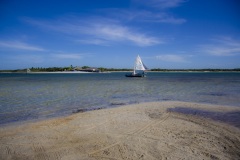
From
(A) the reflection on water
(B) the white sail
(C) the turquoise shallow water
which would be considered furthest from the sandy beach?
(B) the white sail

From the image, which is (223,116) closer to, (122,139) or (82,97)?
(122,139)

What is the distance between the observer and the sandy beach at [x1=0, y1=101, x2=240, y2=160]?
7500 mm

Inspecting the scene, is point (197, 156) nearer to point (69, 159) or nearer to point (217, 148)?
point (217, 148)

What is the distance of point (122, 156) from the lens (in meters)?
7.36

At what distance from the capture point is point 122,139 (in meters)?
9.03

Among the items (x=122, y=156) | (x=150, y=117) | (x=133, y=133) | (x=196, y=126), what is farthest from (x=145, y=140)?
(x=150, y=117)

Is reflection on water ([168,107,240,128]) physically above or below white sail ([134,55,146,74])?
below

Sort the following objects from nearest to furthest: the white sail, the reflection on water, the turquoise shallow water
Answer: the reflection on water < the turquoise shallow water < the white sail

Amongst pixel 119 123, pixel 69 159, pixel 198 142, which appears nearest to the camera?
pixel 69 159

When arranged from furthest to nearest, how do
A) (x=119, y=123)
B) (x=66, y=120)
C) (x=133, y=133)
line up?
1. (x=66, y=120)
2. (x=119, y=123)
3. (x=133, y=133)

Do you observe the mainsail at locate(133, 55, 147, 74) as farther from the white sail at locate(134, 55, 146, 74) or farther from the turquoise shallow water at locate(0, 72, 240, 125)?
the turquoise shallow water at locate(0, 72, 240, 125)

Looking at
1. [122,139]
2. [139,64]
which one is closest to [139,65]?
[139,64]

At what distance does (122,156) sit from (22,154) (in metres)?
3.74

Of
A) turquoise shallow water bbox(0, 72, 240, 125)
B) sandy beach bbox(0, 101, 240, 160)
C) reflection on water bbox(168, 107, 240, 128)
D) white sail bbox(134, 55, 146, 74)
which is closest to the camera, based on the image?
sandy beach bbox(0, 101, 240, 160)
